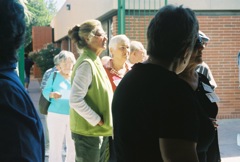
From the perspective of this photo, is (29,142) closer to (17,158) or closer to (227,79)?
(17,158)

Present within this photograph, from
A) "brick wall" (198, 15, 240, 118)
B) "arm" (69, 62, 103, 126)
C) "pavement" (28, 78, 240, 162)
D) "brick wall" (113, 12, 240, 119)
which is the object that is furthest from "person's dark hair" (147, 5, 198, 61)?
"brick wall" (198, 15, 240, 118)

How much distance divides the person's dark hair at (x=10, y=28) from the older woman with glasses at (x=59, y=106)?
364cm

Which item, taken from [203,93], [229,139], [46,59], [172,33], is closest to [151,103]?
[172,33]

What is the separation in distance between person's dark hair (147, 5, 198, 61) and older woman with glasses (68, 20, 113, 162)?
175 cm

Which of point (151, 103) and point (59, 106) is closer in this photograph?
point (151, 103)

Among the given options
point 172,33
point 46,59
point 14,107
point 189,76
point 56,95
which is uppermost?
point 172,33

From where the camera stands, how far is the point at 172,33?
1.83 meters

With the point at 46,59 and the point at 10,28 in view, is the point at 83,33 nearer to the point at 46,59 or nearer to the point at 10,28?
the point at 10,28

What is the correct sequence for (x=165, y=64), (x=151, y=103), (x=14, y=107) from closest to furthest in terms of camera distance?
(x=14, y=107), (x=151, y=103), (x=165, y=64)

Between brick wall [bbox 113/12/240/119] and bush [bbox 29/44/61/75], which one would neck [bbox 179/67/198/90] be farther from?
bush [bbox 29/44/61/75]

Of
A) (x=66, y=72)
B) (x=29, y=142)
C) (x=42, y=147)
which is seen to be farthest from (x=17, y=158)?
(x=66, y=72)

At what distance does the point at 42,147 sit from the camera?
1612 millimetres

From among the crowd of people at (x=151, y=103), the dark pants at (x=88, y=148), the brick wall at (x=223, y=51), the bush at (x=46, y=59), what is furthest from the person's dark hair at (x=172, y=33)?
the bush at (x=46, y=59)

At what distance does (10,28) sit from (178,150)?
0.83 m
